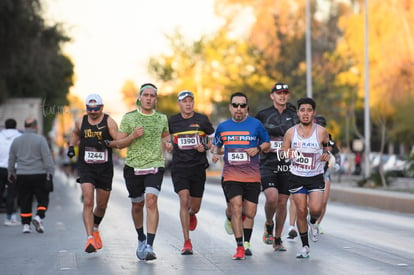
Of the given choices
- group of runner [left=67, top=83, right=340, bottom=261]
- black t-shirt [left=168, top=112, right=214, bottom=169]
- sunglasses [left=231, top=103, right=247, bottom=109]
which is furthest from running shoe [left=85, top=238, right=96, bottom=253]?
sunglasses [left=231, top=103, right=247, bottom=109]

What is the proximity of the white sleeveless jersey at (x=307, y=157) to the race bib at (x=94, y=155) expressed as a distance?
2327 millimetres

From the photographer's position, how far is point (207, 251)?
12.9m

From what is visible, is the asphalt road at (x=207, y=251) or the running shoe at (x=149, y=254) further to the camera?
the running shoe at (x=149, y=254)

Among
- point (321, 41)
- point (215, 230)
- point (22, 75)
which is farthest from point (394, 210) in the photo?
point (321, 41)

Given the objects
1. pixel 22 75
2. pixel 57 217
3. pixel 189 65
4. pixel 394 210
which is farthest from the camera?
pixel 189 65

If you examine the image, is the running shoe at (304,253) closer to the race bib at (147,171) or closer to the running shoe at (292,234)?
the race bib at (147,171)

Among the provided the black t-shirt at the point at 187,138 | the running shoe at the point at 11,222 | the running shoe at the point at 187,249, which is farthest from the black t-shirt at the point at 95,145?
the running shoe at the point at 11,222

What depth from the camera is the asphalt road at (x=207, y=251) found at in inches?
432

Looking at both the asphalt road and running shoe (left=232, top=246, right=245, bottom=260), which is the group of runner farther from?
the asphalt road

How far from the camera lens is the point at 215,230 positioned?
651 inches

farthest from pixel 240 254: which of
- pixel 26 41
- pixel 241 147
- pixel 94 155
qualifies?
pixel 26 41

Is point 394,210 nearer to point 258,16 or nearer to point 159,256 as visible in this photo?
point 159,256

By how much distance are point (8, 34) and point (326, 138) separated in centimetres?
2315

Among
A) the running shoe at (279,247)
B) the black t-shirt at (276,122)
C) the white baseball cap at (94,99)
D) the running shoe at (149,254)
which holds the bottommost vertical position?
the running shoe at (279,247)
